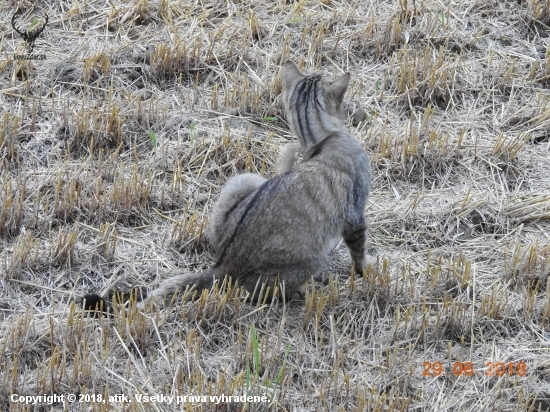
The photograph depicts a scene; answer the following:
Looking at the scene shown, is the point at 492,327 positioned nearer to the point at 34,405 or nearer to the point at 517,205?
the point at 517,205

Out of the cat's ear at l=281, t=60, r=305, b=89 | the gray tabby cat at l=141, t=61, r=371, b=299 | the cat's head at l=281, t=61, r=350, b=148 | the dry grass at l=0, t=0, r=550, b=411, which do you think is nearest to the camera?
the dry grass at l=0, t=0, r=550, b=411

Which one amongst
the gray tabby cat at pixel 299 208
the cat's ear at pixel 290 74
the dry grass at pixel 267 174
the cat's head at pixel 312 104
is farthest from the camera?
the cat's ear at pixel 290 74

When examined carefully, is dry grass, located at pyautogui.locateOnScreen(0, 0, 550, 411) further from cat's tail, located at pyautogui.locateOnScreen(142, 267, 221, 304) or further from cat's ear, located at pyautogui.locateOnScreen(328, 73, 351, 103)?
cat's ear, located at pyautogui.locateOnScreen(328, 73, 351, 103)

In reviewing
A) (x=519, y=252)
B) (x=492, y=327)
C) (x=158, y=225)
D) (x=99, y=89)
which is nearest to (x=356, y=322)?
(x=492, y=327)

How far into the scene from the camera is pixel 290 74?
240 inches

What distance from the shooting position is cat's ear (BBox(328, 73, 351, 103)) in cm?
593

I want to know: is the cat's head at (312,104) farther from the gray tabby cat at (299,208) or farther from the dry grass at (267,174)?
the dry grass at (267,174)
